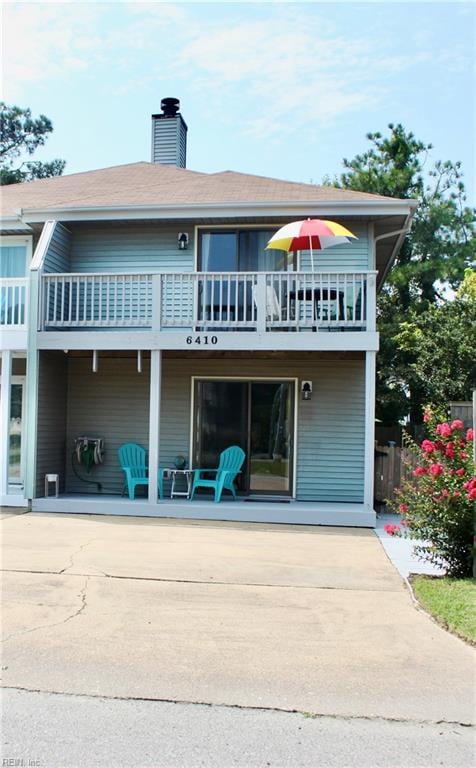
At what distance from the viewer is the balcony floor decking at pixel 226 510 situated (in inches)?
368

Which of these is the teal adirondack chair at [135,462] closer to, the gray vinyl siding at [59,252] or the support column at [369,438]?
the gray vinyl siding at [59,252]

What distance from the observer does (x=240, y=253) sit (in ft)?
36.2

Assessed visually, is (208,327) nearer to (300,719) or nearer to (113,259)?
(113,259)

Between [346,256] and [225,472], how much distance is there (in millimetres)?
4353

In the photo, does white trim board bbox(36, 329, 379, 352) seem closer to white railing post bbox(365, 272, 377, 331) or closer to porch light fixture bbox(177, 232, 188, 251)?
white railing post bbox(365, 272, 377, 331)

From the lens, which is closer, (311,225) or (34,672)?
(34,672)

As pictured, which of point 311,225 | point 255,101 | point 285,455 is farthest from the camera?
point 255,101

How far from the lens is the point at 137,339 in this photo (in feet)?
32.4

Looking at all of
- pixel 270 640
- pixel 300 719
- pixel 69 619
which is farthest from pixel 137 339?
pixel 300 719

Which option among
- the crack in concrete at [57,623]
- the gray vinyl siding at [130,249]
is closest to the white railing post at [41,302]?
the gray vinyl siding at [130,249]

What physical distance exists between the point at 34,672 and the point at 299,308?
7128 mm

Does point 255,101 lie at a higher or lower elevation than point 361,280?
higher

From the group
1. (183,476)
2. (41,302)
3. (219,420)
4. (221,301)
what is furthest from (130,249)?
(183,476)

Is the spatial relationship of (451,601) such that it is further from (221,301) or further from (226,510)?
(221,301)
